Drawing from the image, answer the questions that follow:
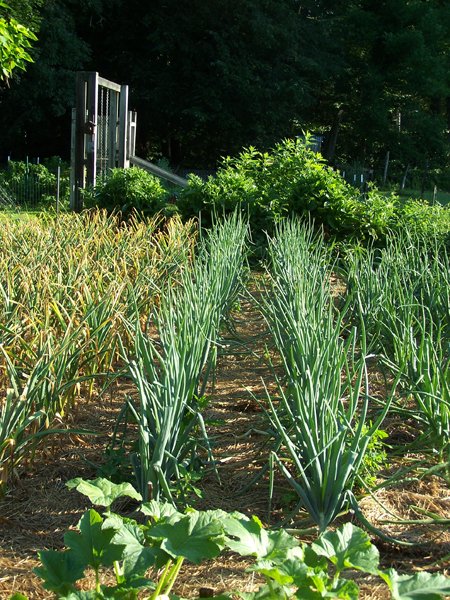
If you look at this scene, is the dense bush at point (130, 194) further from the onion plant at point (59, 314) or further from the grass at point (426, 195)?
the grass at point (426, 195)

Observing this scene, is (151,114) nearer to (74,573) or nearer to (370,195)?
(370,195)

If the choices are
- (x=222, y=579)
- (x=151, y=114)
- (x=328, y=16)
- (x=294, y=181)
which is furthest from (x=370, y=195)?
(x=328, y=16)

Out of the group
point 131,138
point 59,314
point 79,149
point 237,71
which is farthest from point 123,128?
point 237,71

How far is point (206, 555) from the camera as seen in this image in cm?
167

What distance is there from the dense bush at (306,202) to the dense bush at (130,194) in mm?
394

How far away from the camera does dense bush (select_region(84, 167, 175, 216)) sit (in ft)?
26.7

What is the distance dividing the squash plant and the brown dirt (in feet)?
0.92

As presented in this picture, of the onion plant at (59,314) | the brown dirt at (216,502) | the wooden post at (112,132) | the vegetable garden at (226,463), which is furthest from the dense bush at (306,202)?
the brown dirt at (216,502)

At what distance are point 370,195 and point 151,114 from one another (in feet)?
55.6

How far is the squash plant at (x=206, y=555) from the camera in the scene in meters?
1.58

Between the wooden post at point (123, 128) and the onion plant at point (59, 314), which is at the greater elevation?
the wooden post at point (123, 128)

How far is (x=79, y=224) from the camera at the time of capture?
555 centimetres

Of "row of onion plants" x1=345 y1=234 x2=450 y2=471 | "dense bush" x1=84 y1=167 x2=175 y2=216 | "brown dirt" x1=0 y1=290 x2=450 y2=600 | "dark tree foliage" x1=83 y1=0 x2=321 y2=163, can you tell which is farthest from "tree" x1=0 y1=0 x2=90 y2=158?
"brown dirt" x1=0 y1=290 x2=450 y2=600

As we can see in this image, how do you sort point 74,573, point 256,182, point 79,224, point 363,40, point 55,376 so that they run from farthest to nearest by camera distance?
1. point 363,40
2. point 256,182
3. point 79,224
4. point 55,376
5. point 74,573
